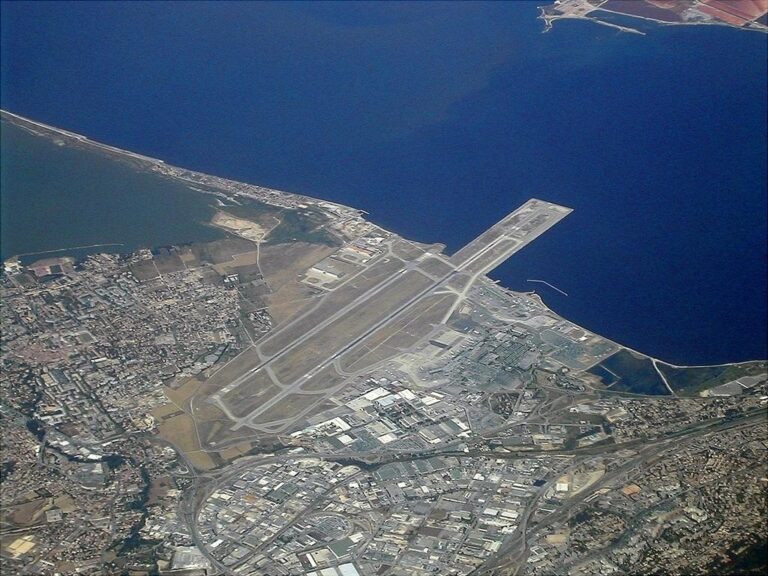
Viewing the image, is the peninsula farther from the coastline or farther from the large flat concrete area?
the coastline

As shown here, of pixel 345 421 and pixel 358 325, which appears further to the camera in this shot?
pixel 358 325

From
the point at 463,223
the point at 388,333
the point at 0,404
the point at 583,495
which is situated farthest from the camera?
the point at 463,223

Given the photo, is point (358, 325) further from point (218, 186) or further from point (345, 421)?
point (218, 186)

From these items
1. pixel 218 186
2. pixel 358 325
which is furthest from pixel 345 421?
pixel 218 186

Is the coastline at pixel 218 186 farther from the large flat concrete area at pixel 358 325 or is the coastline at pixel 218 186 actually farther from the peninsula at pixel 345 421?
the large flat concrete area at pixel 358 325

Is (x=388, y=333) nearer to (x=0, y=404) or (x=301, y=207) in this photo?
(x=301, y=207)

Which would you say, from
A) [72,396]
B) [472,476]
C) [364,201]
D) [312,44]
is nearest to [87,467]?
[72,396]

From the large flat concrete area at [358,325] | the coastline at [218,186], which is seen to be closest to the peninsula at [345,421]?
the large flat concrete area at [358,325]

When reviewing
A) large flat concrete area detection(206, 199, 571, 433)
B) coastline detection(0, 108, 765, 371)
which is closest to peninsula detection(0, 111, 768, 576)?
large flat concrete area detection(206, 199, 571, 433)

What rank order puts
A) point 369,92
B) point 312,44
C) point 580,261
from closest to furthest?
point 580,261
point 369,92
point 312,44
